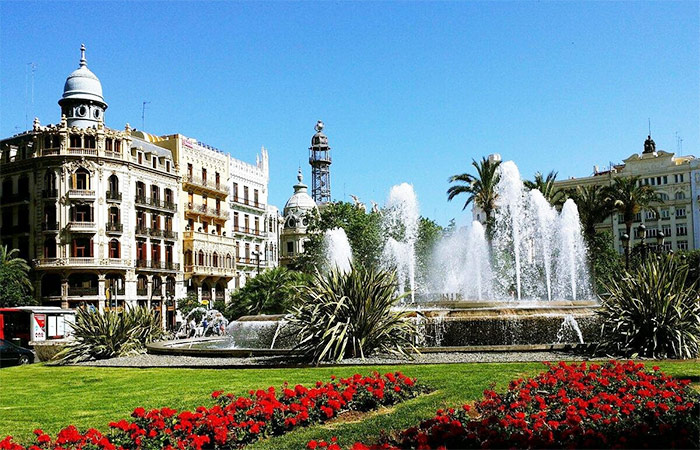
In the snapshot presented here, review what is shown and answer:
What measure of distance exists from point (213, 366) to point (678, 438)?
11299 millimetres

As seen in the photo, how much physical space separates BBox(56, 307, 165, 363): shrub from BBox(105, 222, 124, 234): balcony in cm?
3430

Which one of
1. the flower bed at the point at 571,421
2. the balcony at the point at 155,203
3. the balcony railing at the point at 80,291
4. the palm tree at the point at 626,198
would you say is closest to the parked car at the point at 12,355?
the flower bed at the point at 571,421

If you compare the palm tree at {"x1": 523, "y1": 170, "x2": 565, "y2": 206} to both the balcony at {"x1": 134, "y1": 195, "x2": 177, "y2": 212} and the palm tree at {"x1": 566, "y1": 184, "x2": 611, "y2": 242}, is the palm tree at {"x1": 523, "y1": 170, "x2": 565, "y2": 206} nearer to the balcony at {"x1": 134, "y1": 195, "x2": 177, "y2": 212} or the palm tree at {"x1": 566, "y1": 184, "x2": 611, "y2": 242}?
the palm tree at {"x1": 566, "y1": 184, "x2": 611, "y2": 242}

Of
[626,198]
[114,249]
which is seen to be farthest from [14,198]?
[626,198]

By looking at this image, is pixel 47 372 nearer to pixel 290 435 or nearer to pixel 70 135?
pixel 290 435

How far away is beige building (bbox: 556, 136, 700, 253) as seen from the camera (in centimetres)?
8381

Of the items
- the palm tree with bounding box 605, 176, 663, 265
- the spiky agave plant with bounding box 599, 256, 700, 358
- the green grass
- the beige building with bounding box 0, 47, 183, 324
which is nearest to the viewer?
the green grass

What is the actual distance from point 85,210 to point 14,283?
8.41m

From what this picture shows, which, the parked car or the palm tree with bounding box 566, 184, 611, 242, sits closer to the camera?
the parked car

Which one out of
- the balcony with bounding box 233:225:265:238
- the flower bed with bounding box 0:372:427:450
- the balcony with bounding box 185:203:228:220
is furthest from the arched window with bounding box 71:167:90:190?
the flower bed with bounding box 0:372:427:450

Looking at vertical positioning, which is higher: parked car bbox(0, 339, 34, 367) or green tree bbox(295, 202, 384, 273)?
green tree bbox(295, 202, 384, 273)

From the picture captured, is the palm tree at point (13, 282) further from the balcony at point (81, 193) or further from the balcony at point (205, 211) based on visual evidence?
the balcony at point (205, 211)

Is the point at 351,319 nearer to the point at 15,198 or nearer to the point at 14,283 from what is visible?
the point at 14,283

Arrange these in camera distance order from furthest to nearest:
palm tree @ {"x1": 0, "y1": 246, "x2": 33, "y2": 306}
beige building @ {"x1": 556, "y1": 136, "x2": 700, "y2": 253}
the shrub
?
beige building @ {"x1": 556, "y1": 136, "x2": 700, "y2": 253} → palm tree @ {"x1": 0, "y1": 246, "x2": 33, "y2": 306} → the shrub
